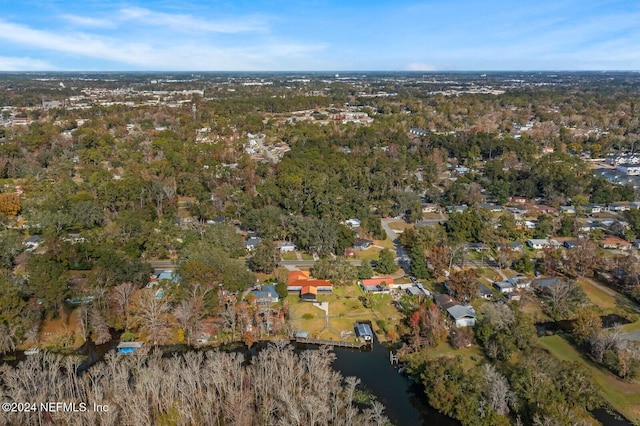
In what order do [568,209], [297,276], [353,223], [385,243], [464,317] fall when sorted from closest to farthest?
[464,317] → [297,276] → [385,243] → [353,223] → [568,209]

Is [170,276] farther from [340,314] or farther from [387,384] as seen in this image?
[387,384]

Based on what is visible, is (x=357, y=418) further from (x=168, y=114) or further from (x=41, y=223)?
(x=168, y=114)

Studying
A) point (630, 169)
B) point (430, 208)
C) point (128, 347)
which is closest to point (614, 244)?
point (430, 208)

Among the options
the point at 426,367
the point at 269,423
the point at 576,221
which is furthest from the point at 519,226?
the point at 269,423

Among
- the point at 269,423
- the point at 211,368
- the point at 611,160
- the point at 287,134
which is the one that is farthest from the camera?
the point at 287,134

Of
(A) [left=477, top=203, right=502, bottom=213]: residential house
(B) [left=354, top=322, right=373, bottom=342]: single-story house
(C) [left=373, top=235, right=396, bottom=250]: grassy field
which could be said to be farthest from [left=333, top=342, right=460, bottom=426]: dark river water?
(A) [left=477, top=203, right=502, bottom=213]: residential house

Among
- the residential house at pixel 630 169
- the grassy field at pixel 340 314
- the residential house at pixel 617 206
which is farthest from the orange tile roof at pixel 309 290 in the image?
the residential house at pixel 630 169
